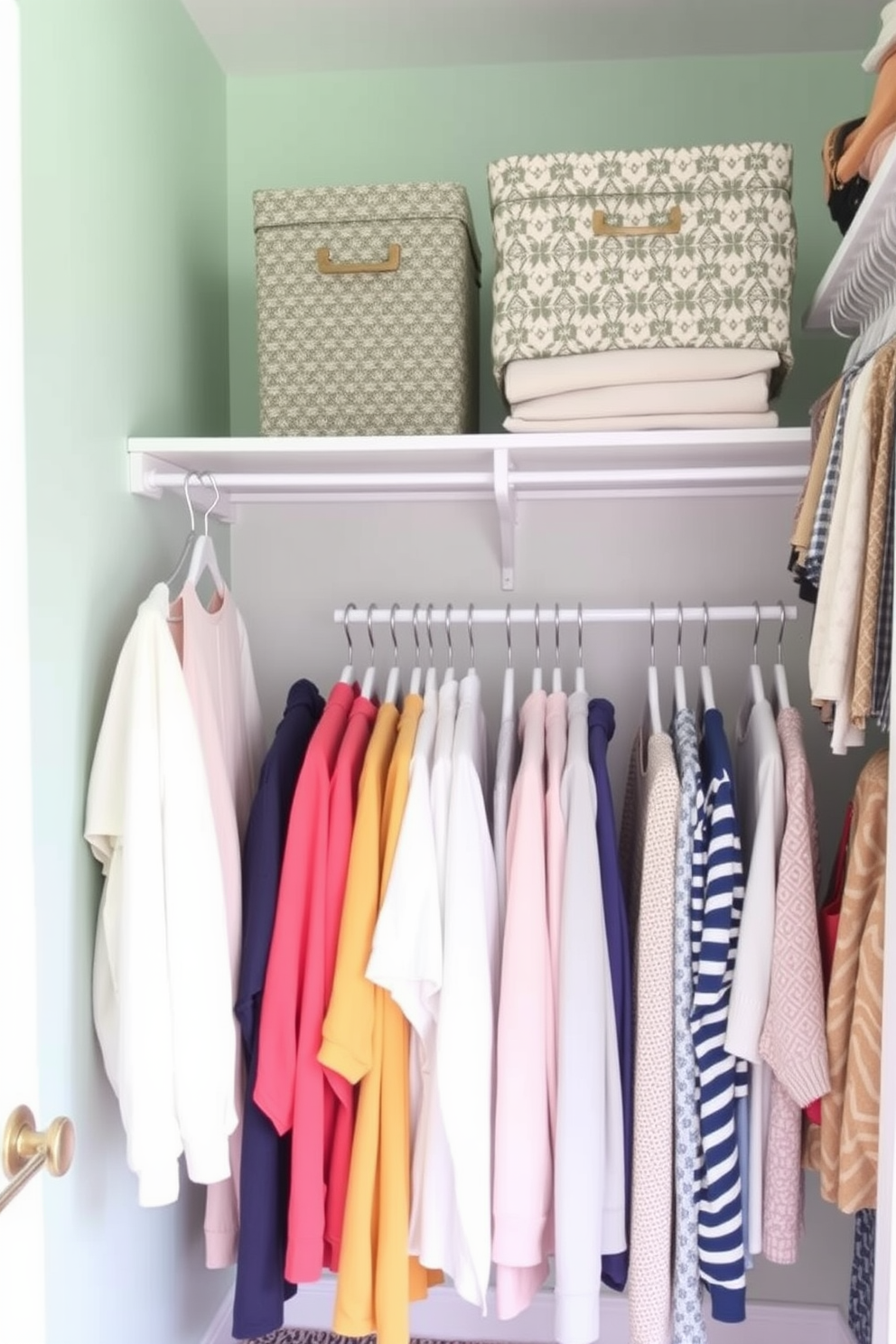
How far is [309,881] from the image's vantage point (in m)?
1.60

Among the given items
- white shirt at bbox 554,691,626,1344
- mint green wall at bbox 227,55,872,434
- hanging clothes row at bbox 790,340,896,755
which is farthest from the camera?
mint green wall at bbox 227,55,872,434

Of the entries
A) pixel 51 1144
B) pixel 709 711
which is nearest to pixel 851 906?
pixel 709 711

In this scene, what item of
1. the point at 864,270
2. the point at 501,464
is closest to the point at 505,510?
the point at 501,464

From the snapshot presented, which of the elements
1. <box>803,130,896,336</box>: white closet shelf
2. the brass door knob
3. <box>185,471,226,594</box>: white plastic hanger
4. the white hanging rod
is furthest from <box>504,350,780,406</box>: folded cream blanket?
the brass door knob

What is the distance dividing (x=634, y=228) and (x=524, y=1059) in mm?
1204

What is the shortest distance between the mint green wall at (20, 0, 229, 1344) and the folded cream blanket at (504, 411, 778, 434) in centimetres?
60

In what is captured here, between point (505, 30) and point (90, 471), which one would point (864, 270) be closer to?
point (505, 30)

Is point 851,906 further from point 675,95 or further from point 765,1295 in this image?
point 675,95

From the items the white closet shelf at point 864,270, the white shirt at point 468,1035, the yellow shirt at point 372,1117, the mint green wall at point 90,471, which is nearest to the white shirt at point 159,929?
the mint green wall at point 90,471

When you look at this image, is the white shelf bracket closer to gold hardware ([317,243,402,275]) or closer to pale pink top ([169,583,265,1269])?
gold hardware ([317,243,402,275])

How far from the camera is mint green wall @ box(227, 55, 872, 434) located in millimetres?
1983

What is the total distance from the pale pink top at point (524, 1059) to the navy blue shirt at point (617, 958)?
3.8 inches

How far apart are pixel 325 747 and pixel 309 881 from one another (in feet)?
0.65

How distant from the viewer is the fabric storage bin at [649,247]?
1.56m
